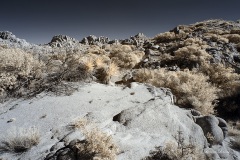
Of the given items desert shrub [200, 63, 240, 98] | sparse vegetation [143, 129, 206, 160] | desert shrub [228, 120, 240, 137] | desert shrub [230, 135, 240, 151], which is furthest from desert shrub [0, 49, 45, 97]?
desert shrub [200, 63, 240, 98]

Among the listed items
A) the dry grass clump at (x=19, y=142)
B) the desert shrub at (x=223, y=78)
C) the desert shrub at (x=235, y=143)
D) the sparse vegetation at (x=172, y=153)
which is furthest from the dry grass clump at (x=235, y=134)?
the dry grass clump at (x=19, y=142)

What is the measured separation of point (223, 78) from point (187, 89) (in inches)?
178

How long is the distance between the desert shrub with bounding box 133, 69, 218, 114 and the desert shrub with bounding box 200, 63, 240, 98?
1.79 metres

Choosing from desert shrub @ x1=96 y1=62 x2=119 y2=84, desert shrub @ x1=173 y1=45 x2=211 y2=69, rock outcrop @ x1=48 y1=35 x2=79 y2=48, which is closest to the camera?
desert shrub @ x1=96 y1=62 x2=119 y2=84

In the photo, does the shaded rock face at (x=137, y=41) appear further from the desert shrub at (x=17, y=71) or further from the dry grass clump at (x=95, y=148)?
the dry grass clump at (x=95, y=148)

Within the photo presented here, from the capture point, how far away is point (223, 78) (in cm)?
1191

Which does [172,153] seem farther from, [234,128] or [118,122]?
[234,128]

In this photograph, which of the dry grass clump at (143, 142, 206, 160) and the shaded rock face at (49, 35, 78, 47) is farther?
the shaded rock face at (49, 35, 78, 47)

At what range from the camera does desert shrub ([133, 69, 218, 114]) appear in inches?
328

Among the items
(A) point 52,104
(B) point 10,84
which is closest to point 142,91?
(A) point 52,104

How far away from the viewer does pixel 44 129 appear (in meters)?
4.77

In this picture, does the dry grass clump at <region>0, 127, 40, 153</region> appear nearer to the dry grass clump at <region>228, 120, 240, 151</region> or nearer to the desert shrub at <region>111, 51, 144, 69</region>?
the dry grass clump at <region>228, 120, 240, 151</region>

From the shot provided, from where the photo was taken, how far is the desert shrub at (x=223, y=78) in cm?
1086

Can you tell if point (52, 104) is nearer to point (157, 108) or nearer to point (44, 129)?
point (44, 129)
